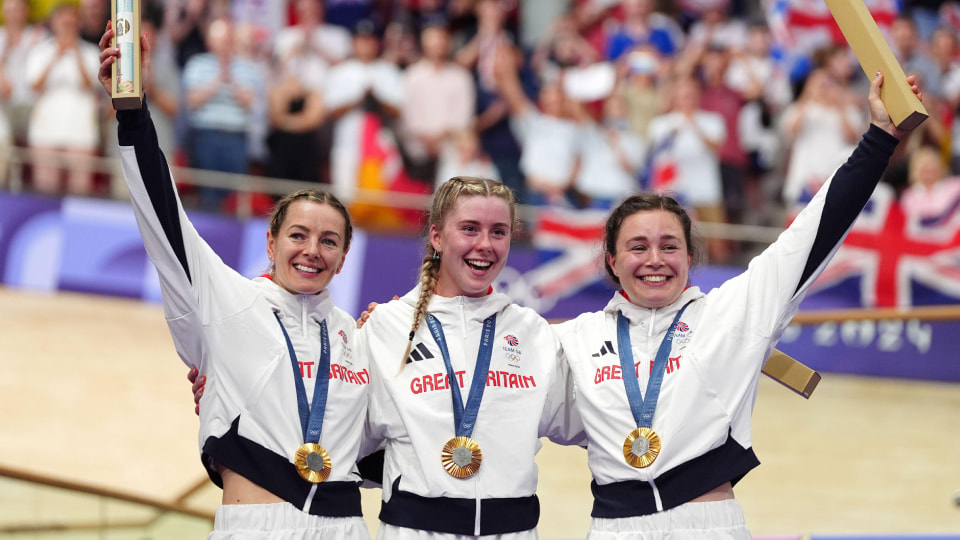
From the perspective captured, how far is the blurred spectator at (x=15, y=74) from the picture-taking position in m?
11.3

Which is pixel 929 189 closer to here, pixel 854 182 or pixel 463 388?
pixel 854 182

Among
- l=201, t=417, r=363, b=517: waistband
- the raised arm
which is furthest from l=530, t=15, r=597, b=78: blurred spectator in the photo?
l=201, t=417, r=363, b=517: waistband

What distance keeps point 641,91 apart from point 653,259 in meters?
7.02

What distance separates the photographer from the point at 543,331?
4137 mm

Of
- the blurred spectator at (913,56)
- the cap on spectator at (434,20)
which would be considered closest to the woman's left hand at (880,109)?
the blurred spectator at (913,56)

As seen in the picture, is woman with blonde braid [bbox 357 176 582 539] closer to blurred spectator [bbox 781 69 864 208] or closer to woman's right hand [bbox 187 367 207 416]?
woman's right hand [bbox 187 367 207 416]

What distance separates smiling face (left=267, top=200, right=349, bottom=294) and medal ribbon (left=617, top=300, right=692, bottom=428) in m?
0.95

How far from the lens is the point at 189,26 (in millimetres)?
11172

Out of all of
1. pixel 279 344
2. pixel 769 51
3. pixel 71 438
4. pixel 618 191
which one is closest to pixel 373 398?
pixel 279 344

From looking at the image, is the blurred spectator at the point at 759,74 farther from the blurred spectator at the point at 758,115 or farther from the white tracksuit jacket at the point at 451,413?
the white tracksuit jacket at the point at 451,413

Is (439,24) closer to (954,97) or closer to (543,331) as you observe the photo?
(954,97)

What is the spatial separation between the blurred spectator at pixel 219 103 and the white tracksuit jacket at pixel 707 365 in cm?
749

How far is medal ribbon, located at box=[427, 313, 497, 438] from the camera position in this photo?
12.6ft

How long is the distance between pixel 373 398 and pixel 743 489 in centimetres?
418
